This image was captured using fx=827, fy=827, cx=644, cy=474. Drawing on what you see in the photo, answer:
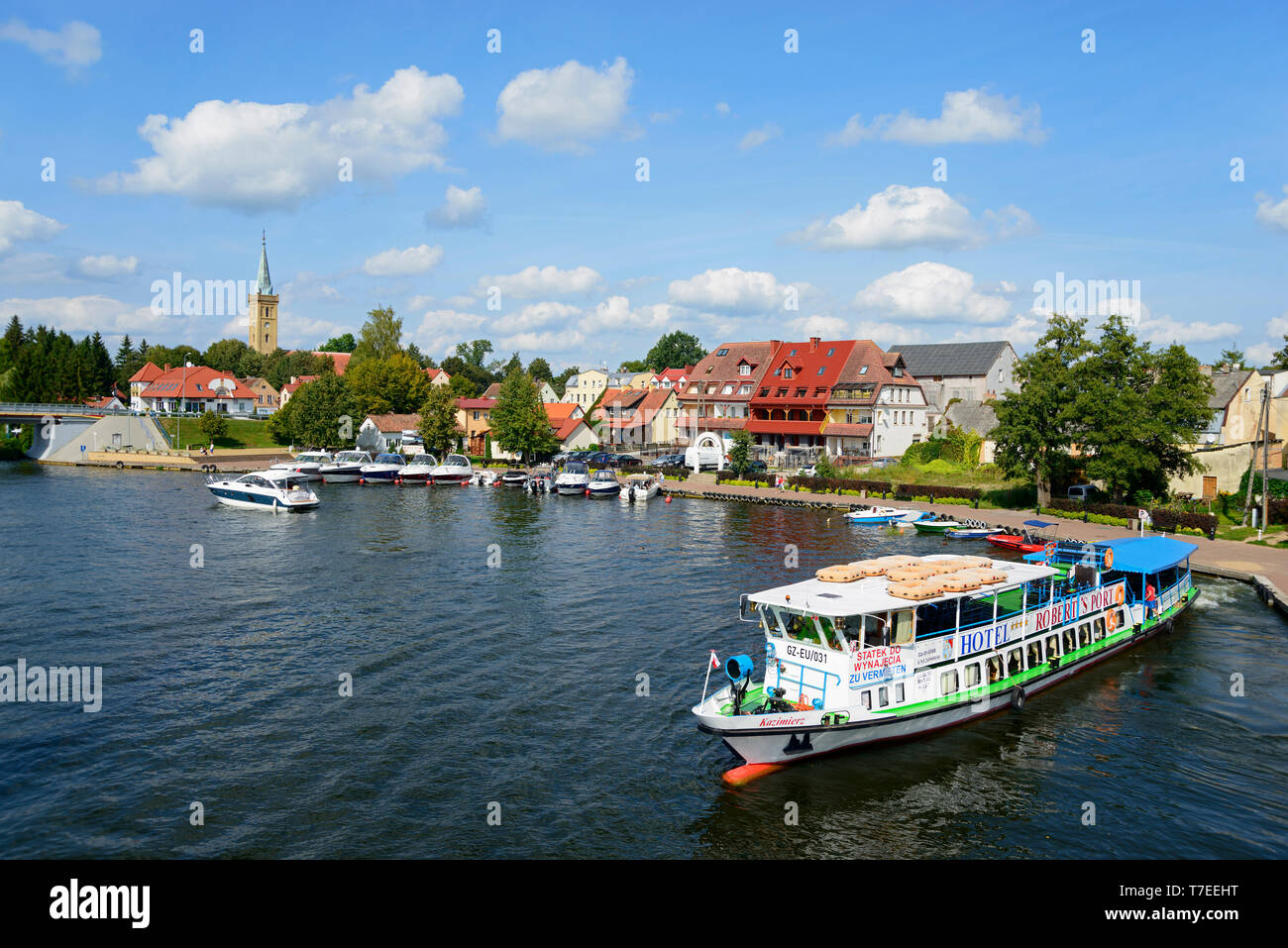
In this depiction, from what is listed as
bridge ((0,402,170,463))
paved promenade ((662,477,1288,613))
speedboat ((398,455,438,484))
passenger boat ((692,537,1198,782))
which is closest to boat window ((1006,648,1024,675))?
passenger boat ((692,537,1198,782))

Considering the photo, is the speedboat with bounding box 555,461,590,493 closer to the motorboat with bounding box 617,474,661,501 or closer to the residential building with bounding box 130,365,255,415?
the motorboat with bounding box 617,474,661,501

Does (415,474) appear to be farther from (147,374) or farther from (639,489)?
(147,374)

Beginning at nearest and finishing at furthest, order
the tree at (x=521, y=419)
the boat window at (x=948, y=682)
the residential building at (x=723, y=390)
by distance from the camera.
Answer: the boat window at (x=948, y=682) < the tree at (x=521, y=419) < the residential building at (x=723, y=390)

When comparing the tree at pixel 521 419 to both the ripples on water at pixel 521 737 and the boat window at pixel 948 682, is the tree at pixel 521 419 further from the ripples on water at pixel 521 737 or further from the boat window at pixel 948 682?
the boat window at pixel 948 682

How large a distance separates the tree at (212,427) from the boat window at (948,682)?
4672 inches

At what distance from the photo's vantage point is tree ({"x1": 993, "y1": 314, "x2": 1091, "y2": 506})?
60.2m

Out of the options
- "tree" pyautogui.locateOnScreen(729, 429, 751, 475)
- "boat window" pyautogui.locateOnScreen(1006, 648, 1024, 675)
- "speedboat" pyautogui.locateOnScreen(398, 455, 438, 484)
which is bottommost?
"boat window" pyautogui.locateOnScreen(1006, 648, 1024, 675)

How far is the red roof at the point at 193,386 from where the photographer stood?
493 ft

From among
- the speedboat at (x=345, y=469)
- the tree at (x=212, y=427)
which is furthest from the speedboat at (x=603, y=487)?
the tree at (x=212, y=427)

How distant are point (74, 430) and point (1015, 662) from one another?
126344 millimetres

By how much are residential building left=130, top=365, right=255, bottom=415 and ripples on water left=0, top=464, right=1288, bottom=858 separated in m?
115

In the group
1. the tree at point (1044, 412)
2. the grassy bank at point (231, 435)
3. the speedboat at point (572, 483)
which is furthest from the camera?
the grassy bank at point (231, 435)

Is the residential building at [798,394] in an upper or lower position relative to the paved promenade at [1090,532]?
upper

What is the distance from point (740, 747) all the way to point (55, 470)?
109 m
